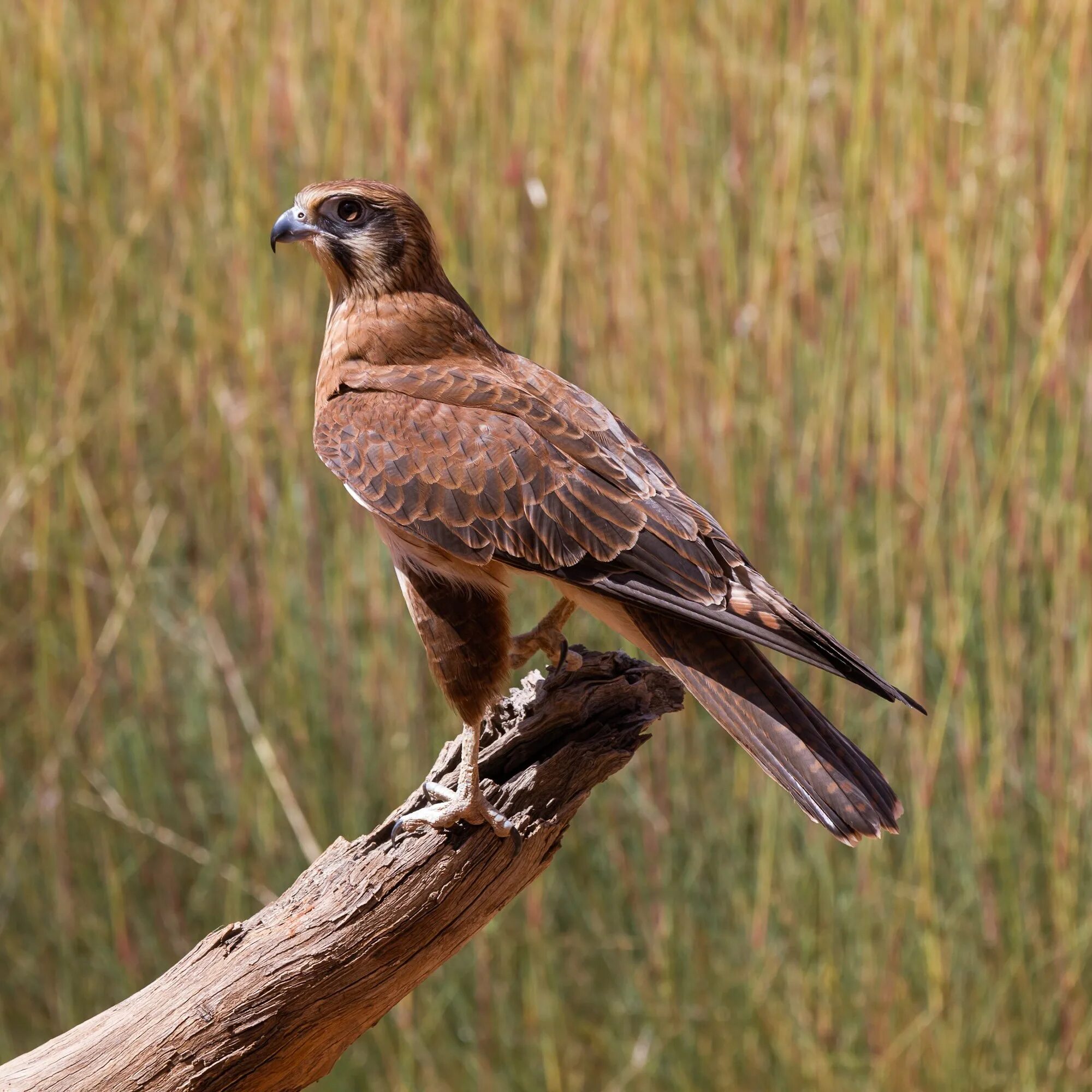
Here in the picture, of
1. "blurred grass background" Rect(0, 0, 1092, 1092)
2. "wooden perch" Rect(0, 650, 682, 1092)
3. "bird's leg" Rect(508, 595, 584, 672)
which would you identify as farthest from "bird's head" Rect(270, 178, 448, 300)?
"blurred grass background" Rect(0, 0, 1092, 1092)

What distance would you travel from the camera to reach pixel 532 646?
8.11ft

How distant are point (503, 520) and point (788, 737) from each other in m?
0.52

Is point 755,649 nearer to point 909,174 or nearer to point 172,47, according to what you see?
point 909,174

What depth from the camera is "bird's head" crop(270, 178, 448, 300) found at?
7.64 ft

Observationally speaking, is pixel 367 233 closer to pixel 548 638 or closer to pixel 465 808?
pixel 548 638

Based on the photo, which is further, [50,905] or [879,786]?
Answer: [50,905]

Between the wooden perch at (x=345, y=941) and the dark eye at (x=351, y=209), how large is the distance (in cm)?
83

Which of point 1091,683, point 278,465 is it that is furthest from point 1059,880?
point 278,465

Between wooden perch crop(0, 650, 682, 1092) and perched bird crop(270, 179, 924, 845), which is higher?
perched bird crop(270, 179, 924, 845)

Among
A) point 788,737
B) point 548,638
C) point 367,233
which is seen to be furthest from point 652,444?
point 788,737

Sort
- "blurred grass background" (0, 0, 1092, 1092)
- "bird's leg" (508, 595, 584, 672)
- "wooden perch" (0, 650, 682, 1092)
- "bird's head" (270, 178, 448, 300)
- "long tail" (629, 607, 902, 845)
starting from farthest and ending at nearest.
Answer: "blurred grass background" (0, 0, 1092, 1092)
"bird's leg" (508, 595, 584, 672)
"bird's head" (270, 178, 448, 300)
"wooden perch" (0, 650, 682, 1092)
"long tail" (629, 607, 902, 845)

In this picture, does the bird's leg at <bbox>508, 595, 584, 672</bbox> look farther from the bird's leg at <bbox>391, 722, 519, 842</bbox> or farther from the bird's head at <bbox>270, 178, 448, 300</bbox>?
the bird's head at <bbox>270, 178, 448, 300</bbox>

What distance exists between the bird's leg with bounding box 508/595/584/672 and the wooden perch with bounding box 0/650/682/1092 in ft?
0.59

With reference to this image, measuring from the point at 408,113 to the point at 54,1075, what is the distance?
7.55 feet
